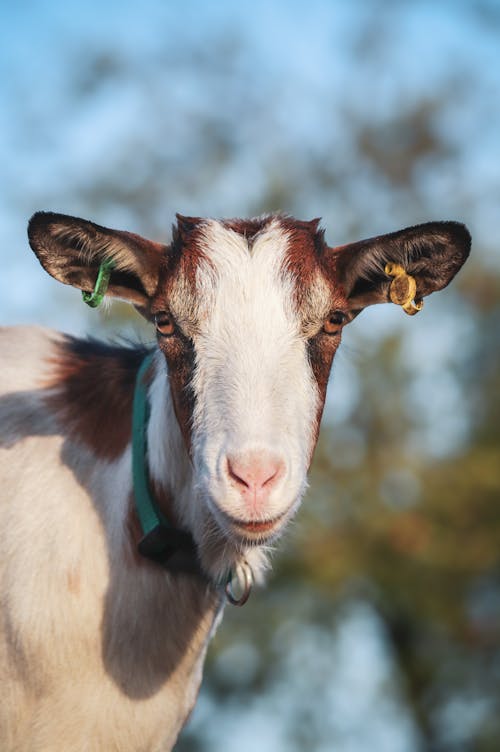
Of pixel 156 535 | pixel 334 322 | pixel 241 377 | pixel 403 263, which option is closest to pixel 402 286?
pixel 403 263

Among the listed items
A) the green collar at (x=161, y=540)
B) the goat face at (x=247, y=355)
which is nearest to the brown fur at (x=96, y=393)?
the green collar at (x=161, y=540)

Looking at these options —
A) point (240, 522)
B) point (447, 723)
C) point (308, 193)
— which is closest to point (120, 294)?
point (240, 522)

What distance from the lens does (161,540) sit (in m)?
4.36

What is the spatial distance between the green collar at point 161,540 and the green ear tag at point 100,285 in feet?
2.00

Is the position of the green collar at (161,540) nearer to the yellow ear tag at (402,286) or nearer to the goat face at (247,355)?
the goat face at (247,355)

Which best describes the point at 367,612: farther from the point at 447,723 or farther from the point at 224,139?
the point at 224,139

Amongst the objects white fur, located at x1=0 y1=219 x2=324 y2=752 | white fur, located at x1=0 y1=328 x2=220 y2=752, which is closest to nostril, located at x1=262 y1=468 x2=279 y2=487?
white fur, located at x1=0 y1=219 x2=324 y2=752

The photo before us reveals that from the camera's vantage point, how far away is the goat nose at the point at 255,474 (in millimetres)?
3549

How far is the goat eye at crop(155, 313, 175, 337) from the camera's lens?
423cm

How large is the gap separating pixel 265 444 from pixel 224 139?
3509 centimetres

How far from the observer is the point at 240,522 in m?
3.63

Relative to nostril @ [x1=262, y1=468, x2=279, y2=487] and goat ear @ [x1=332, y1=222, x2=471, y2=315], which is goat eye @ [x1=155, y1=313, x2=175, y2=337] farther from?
nostril @ [x1=262, y1=468, x2=279, y2=487]

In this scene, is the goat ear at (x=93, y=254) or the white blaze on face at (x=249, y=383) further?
the goat ear at (x=93, y=254)

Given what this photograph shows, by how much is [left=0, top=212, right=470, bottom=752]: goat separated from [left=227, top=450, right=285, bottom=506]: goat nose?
353 mm
